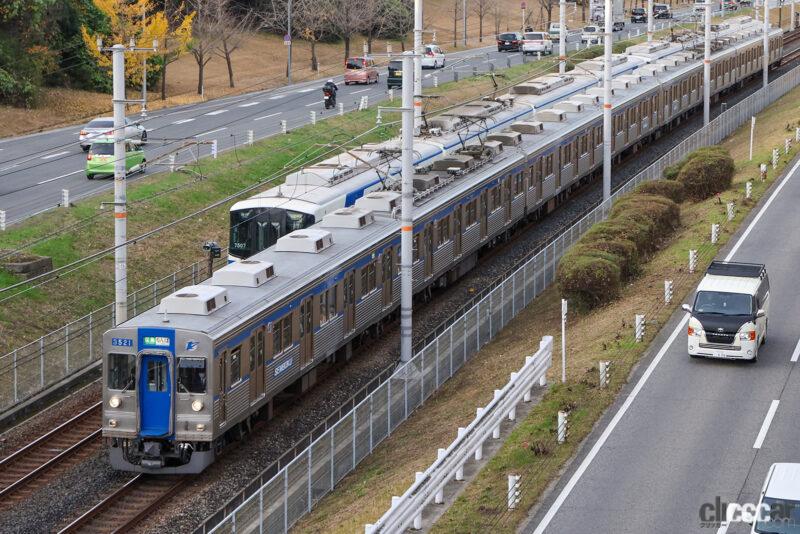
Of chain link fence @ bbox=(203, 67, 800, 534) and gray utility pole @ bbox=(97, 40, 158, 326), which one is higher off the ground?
gray utility pole @ bbox=(97, 40, 158, 326)

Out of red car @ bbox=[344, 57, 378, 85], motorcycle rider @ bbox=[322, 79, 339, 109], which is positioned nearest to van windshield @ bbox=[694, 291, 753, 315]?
motorcycle rider @ bbox=[322, 79, 339, 109]

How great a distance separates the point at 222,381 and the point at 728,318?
10.2 meters

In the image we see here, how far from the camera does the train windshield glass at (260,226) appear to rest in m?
34.5

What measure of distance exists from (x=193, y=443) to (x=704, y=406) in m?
9.65

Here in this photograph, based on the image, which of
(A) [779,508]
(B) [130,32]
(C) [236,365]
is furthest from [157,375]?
(B) [130,32]

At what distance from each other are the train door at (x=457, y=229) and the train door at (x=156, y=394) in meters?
15.2

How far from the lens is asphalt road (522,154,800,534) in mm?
20203

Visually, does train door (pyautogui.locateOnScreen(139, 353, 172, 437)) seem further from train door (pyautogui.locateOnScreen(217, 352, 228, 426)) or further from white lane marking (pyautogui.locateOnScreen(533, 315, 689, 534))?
white lane marking (pyautogui.locateOnScreen(533, 315, 689, 534))

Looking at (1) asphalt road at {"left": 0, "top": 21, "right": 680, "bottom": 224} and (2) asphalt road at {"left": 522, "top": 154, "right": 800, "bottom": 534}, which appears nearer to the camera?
(2) asphalt road at {"left": 522, "top": 154, "right": 800, "bottom": 534}

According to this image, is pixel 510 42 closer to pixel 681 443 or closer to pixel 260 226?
pixel 260 226

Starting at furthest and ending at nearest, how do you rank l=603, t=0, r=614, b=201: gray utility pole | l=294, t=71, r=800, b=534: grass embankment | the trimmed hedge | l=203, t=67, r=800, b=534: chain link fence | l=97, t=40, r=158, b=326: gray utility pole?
1. l=603, t=0, r=614, b=201: gray utility pole
2. the trimmed hedge
3. l=97, t=40, r=158, b=326: gray utility pole
4. l=203, t=67, r=800, b=534: chain link fence
5. l=294, t=71, r=800, b=534: grass embankment

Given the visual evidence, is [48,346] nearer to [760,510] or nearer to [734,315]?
[734,315]

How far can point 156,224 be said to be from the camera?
1778 inches

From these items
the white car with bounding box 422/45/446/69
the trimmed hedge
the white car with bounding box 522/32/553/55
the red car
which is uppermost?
the white car with bounding box 522/32/553/55
